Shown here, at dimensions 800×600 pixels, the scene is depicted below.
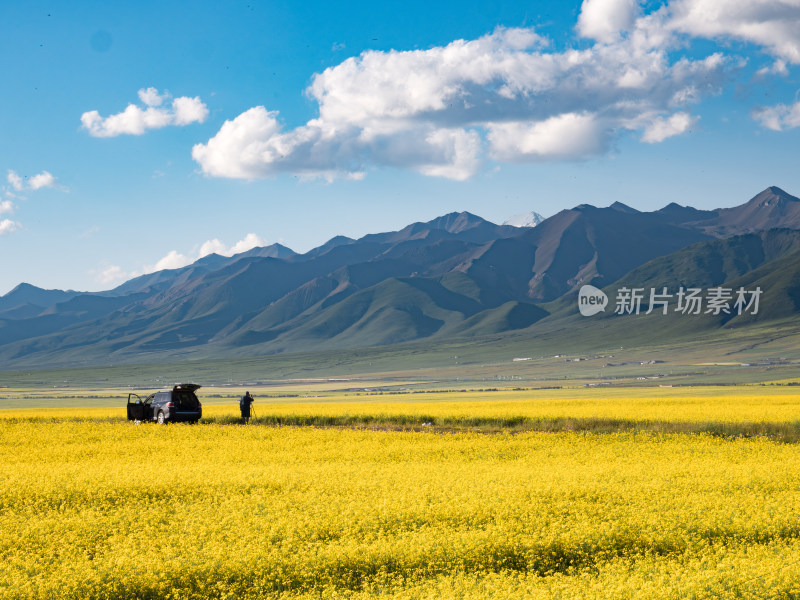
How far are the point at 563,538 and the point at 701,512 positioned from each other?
4039 millimetres

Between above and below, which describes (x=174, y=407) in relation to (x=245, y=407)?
above

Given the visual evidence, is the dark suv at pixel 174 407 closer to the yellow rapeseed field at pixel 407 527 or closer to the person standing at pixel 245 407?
the person standing at pixel 245 407

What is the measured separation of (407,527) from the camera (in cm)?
1794

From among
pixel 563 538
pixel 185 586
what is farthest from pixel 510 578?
pixel 185 586

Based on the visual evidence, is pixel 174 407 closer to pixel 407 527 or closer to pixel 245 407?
pixel 245 407

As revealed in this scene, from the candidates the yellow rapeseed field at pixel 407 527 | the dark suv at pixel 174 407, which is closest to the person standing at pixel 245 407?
the dark suv at pixel 174 407

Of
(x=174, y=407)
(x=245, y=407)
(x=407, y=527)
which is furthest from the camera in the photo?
(x=245, y=407)

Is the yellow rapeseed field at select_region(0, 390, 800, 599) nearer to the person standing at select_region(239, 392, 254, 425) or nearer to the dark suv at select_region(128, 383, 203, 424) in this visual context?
the dark suv at select_region(128, 383, 203, 424)

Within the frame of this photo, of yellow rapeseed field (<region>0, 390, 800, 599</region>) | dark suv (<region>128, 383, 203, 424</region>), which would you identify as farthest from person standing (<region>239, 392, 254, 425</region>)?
yellow rapeseed field (<region>0, 390, 800, 599</region>)

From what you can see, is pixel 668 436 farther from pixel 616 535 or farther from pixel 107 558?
pixel 107 558

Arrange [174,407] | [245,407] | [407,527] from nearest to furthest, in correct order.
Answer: [407,527], [174,407], [245,407]

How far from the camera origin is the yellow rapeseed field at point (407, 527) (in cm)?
1440

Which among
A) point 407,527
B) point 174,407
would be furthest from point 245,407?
point 407,527

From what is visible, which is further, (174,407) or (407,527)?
(174,407)
